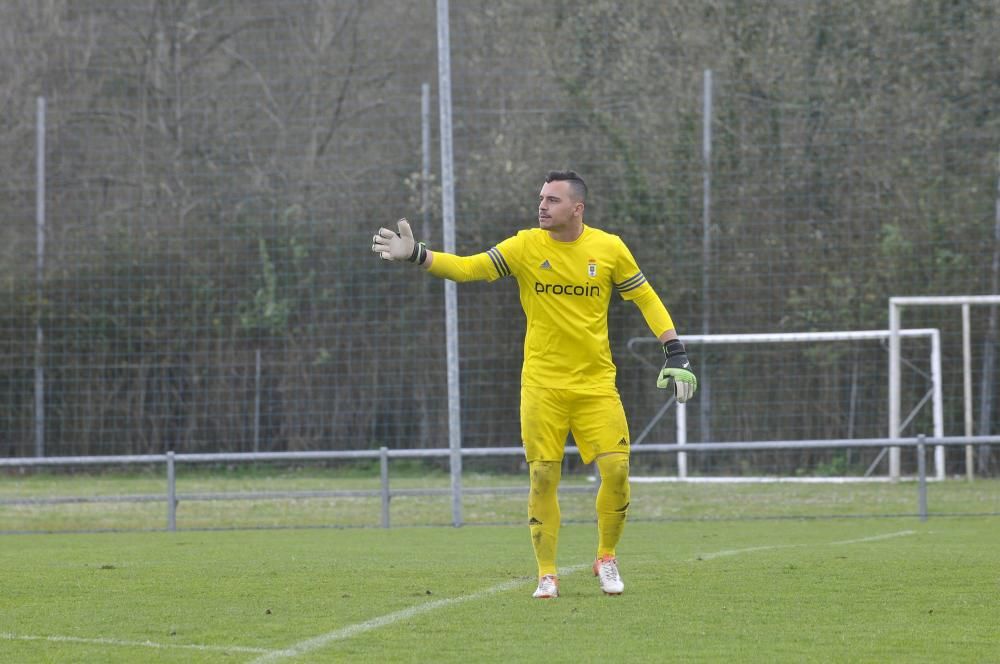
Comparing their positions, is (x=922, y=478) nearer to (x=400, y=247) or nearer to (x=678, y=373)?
(x=678, y=373)

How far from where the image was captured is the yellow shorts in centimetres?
781

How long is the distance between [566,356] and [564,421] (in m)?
0.35

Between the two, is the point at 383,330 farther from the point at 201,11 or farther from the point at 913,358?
the point at 913,358

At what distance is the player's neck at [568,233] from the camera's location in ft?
26.0

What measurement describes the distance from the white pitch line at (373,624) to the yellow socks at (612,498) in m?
0.60

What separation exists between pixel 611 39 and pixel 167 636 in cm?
1480

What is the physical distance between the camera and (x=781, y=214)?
19.5 m

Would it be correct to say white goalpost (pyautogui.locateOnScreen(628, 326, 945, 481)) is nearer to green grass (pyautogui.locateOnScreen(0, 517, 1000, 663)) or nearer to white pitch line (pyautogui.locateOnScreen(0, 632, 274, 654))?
green grass (pyautogui.locateOnScreen(0, 517, 1000, 663))

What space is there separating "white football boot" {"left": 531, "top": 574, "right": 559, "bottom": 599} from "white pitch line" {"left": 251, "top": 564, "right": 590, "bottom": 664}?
28 cm

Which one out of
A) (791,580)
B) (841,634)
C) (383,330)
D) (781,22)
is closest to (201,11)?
(383,330)

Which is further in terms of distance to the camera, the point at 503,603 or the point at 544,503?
the point at 544,503

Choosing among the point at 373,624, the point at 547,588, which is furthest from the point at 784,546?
the point at 373,624

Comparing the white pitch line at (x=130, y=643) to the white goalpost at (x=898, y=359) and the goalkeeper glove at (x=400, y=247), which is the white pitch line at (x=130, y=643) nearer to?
the goalkeeper glove at (x=400, y=247)

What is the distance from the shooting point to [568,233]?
7945 millimetres
